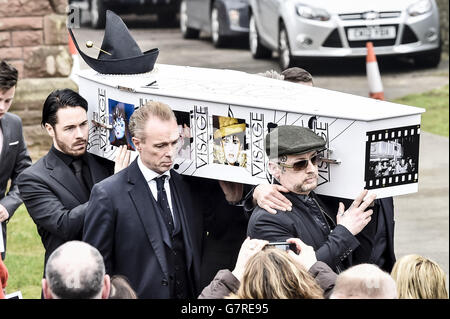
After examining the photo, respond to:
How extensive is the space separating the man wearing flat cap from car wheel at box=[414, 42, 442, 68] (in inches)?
485

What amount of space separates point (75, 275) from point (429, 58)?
1429 cm

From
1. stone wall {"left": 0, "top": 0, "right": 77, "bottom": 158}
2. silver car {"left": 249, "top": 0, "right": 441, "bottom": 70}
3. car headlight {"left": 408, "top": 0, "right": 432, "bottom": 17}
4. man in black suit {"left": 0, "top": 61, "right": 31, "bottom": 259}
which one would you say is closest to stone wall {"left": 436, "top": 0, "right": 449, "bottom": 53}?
silver car {"left": 249, "top": 0, "right": 441, "bottom": 70}

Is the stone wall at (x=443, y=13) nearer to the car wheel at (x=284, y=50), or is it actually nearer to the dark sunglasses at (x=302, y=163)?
the car wheel at (x=284, y=50)

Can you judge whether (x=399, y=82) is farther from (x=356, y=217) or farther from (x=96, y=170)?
(x=356, y=217)

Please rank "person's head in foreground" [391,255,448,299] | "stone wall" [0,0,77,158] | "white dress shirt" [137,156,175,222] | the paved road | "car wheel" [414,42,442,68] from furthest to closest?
1. "car wheel" [414,42,442,68]
2. "stone wall" [0,0,77,158]
3. the paved road
4. "white dress shirt" [137,156,175,222]
5. "person's head in foreground" [391,255,448,299]

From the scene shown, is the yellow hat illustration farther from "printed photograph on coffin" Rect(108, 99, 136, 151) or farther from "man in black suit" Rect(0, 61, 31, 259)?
"man in black suit" Rect(0, 61, 31, 259)

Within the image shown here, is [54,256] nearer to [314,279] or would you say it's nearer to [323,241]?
[314,279]

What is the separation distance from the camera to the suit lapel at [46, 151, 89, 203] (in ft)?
20.2

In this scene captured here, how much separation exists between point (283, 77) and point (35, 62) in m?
5.60

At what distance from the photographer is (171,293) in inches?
224

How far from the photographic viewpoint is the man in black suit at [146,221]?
5594 mm

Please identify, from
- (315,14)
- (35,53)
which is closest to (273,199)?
(35,53)

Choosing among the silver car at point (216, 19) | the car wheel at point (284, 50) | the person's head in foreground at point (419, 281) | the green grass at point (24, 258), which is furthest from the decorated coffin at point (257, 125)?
the silver car at point (216, 19)

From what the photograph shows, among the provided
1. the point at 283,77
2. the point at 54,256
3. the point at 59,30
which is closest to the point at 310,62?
the point at 59,30
